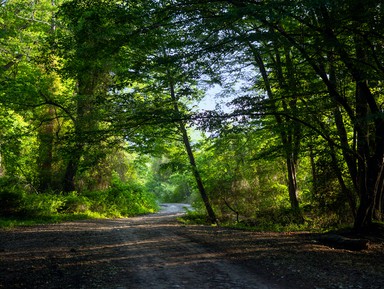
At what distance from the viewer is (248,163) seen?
16.6 m

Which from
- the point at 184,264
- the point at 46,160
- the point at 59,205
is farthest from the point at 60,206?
the point at 184,264

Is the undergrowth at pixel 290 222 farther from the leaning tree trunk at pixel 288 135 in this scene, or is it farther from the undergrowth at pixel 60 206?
the undergrowth at pixel 60 206

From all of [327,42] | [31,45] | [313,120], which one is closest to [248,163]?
[313,120]

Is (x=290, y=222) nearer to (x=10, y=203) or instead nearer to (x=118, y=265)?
(x=118, y=265)

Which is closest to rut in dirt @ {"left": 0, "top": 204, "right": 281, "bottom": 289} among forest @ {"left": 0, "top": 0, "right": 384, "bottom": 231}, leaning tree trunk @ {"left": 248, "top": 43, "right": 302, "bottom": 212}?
forest @ {"left": 0, "top": 0, "right": 384, "bottom": 231}

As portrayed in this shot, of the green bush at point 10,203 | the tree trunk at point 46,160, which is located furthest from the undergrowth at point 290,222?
the tree trunk at point 46,160

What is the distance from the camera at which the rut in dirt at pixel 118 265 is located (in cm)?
468

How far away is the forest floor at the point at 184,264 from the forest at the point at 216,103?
2.57 m

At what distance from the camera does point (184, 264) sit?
583 centimetres

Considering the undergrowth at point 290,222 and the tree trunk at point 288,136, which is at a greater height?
the tree trunk at point 288,136

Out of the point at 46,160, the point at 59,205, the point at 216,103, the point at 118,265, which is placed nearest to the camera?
the point at 118,265

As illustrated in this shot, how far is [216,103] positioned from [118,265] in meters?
5.44

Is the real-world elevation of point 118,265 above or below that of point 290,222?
above

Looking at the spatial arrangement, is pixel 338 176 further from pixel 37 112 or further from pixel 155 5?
pixel 37 112
